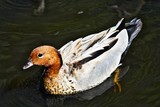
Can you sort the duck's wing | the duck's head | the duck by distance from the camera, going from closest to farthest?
the duck's head
the duck
the duck's wing

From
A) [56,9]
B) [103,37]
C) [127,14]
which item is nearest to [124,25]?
[103,37]

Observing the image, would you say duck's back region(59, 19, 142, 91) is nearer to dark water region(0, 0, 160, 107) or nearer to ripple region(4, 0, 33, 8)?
dark water region(0, 0, 160, 107)

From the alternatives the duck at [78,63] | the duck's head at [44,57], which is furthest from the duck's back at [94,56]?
the duck's head at [44,57]

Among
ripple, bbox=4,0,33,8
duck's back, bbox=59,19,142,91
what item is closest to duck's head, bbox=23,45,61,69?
duck's back, bbox=59,19,142,91

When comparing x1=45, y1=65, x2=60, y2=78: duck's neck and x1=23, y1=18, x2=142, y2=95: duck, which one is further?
x1=45, y1=65, x2=60, y2=78: duck's neck

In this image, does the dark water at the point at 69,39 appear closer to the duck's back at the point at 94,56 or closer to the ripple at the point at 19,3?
the ripple at the point at 19,3

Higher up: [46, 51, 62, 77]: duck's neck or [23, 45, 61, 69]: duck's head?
[23, 45, 61, 69]: duck's head
